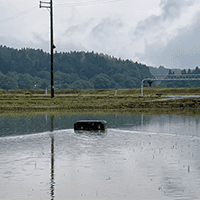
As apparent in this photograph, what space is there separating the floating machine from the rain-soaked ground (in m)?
2.81

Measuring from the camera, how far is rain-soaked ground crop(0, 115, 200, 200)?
1081 centimetres

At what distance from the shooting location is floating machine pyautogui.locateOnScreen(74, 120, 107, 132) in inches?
1052

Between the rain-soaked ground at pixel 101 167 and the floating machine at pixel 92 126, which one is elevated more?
the floating machine at pixel 92 126

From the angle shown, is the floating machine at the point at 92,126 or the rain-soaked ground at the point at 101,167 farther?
the floating machine at the point at 92,126

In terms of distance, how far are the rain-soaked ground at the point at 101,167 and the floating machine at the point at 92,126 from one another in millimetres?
2815

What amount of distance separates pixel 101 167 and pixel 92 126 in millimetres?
12929

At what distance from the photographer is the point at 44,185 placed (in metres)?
11.6

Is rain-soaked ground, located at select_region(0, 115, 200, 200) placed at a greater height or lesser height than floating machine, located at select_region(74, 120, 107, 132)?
lesser

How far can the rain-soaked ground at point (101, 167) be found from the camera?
10.8m

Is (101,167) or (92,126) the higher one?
(92,126)

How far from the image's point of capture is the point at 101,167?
1406cm

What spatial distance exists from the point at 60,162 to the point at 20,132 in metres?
11.5

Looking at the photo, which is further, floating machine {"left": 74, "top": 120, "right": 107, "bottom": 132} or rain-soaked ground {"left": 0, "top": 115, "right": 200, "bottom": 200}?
floating machine {"left": 74, "top": 120, "right": 107, "bottom": 132}

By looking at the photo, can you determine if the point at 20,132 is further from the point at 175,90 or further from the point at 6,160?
the point at 175,90
